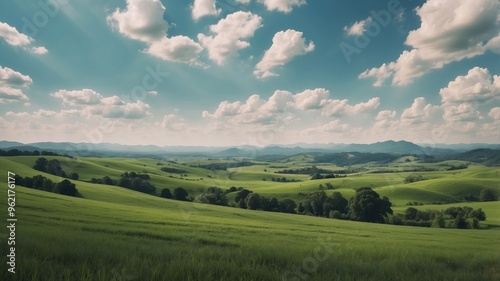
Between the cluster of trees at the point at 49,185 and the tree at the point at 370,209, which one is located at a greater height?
the cluster of trees at the point at 49,185

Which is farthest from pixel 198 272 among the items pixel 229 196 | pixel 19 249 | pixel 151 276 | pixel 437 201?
pixel 437 201

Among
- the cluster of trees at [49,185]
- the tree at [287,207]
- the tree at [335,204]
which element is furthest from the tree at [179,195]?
the tree at [335,204]

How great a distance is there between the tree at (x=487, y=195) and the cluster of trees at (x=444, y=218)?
44.6m

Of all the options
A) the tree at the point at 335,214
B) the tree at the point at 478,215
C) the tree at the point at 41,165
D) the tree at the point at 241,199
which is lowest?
the tree at the point at 335,214

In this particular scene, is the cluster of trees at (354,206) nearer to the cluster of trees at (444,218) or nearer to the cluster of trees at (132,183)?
the cluster of trees at (444,218)

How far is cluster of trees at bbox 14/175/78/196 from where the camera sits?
61.1 meters

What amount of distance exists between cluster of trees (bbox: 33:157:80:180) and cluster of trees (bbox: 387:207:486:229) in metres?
108

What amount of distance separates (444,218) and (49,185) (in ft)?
296

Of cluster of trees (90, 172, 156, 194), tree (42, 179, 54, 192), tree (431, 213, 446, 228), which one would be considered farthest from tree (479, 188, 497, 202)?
tree (42, 179, 54, 192)

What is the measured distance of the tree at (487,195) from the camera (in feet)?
357

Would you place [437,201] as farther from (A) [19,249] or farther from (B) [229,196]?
(A) [19,249]

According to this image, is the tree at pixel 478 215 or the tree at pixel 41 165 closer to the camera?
the tree at pixel 478 215

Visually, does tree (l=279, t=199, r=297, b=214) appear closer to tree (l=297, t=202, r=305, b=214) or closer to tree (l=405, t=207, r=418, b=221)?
tree (l=297, t=202, r=305, b=214)

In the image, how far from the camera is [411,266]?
859 centimetres
